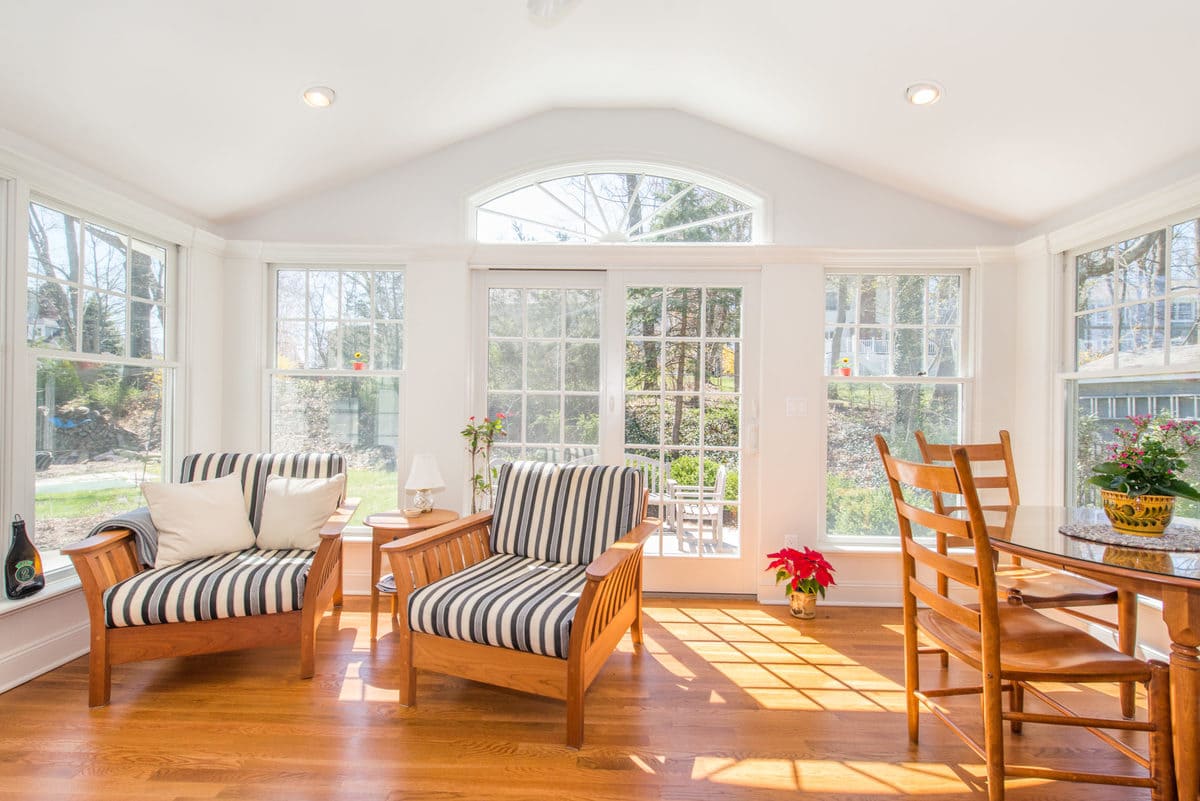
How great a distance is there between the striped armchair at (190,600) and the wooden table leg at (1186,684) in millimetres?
2815

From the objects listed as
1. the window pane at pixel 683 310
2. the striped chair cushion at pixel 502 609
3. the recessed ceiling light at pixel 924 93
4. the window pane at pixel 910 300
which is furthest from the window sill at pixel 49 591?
the window pane at pixel 910 300

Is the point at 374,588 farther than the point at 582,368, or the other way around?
the point at 582,368

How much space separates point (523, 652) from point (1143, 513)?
6.88ft

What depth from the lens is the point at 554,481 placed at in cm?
277

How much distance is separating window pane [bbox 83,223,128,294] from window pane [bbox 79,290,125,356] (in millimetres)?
59

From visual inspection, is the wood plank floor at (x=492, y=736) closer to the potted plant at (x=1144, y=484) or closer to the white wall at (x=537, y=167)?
the potted plant at (x=1144, y=484)

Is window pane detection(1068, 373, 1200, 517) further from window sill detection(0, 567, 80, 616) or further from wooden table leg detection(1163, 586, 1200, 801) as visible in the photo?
window sill detection(0, 567, 80, 616)

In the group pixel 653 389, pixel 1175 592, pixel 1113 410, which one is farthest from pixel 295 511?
pixel 1113 410

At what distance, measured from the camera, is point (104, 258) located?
287 cm

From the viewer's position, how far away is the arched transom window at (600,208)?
Result: 11.9 ft

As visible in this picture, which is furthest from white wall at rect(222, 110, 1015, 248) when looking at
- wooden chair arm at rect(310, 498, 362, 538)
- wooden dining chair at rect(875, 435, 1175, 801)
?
wooden dining chair at rect(875, 435, 1175, 801)

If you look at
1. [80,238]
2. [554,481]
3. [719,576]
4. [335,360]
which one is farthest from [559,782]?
[80,238]

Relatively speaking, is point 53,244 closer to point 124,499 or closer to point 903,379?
point 124,499

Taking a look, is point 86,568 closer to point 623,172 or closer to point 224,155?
point 224,155
